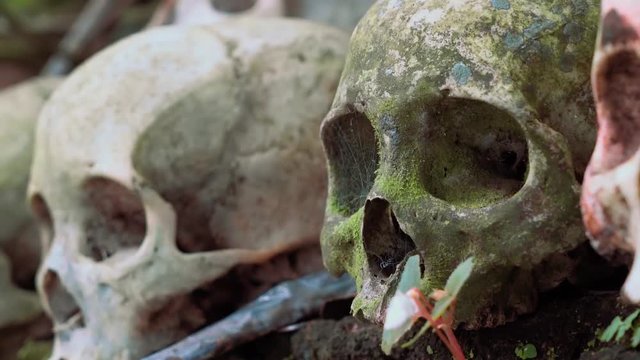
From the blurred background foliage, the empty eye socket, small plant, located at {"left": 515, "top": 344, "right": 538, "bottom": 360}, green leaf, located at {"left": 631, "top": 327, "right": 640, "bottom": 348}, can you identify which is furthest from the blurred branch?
green leaf, located at {"left": 631, "top": 327, "right": 640, "bottom": 348}

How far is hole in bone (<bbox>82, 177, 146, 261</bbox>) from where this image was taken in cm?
125

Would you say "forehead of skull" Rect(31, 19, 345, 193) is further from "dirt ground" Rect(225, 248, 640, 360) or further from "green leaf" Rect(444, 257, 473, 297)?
"green leaf" Rect(444, 257, 473, 297)

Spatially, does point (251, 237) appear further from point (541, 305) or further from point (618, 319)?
point (618, 319)

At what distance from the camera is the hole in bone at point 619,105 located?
0.68 meters

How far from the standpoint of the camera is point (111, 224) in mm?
1266

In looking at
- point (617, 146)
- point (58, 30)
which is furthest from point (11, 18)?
point (617, 146)

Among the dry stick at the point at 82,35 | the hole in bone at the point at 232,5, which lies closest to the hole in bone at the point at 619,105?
the hole in bone at the point at 232,5

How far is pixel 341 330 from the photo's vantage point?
3.51 feet

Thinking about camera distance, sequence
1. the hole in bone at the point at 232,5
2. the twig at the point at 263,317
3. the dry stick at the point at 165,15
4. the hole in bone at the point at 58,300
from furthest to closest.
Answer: the dry stick at the point at 165,15 → the hole in bone at the point at 232,5 → the hole in bone at the point at 58,300 → the twig at the point at 263,317

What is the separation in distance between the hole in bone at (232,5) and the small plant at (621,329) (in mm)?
1104

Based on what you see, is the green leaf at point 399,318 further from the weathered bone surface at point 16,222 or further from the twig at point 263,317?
the weathered bone surface at point 16,222

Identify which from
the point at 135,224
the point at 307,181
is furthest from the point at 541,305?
the point at 135,224

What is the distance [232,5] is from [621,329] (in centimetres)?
115

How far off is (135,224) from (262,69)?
26 cm
